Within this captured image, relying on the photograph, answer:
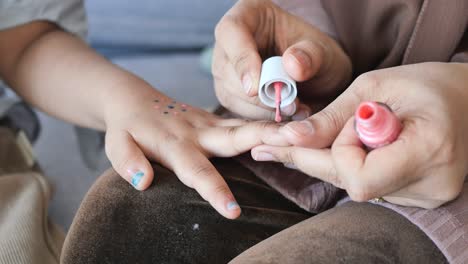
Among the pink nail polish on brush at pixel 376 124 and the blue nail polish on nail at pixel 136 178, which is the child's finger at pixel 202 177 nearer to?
the blue nail polish on nail at pixel 136 178

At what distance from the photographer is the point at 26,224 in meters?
0.75

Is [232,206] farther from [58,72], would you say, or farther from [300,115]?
[58,72]

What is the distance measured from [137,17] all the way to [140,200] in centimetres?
100

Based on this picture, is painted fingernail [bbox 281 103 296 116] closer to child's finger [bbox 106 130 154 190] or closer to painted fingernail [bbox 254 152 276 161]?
painted fingernail [bbox 254 152 276 161]

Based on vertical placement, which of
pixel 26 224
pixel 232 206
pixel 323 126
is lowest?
pixel 26 224

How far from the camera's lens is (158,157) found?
70 centimetres

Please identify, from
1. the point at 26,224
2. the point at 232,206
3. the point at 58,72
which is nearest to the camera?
the point at 232,206

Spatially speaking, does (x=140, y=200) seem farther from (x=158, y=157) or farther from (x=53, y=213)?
(x=53, y=213)

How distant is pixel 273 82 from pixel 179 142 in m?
0.15

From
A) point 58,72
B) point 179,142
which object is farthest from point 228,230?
point 58,72

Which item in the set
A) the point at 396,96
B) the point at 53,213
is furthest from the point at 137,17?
the point at 396,96

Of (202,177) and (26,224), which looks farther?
(26,224)

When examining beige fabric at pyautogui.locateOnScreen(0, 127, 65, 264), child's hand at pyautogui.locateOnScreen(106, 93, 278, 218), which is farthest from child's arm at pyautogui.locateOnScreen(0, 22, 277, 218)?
beige fabric at pyautogui.locateOnScreen(0, 127, 65, 264)

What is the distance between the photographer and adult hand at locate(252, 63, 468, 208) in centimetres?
49
